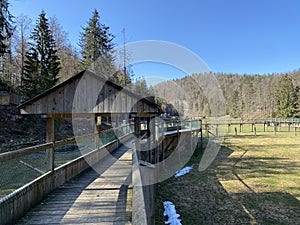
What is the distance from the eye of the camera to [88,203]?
399 cm

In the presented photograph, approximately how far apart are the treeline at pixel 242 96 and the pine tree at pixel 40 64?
10.8m

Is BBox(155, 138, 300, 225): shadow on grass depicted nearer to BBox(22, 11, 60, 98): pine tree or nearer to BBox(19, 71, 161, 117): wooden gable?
BBox(19, 71, 161, 117): wooden gable

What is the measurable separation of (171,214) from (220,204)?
6.15 ft

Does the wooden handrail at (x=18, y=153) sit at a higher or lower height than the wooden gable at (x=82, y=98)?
lower

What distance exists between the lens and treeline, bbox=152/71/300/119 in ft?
99.5

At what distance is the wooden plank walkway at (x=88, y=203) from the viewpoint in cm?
331

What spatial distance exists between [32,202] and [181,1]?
1685 centimetres

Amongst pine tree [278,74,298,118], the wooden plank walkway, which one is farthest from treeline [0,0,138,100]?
pine tree [278,74,298,118]

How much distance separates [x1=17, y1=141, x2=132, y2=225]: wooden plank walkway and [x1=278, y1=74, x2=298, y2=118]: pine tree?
57040mm

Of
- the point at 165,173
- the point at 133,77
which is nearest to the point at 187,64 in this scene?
the point at 165,173

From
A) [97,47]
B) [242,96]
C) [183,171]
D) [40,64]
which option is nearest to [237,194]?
[183,171]

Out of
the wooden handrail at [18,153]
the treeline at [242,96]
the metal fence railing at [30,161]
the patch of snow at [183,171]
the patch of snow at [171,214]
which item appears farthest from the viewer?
the treeline at [242,96]

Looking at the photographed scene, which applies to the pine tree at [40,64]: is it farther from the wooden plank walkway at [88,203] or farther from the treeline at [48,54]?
the wooden plank walkway at [88,203]

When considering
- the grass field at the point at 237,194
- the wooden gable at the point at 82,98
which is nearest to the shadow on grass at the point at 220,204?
the grass field at the point at 237,194
